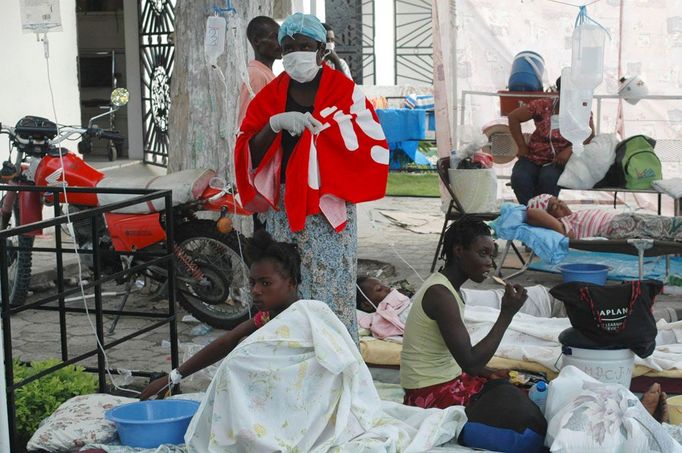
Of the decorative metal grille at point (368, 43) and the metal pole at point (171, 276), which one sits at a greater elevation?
the decorative metal grille at point (368, 43)

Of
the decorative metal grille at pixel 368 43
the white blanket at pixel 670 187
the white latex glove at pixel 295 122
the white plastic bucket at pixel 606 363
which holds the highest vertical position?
the decorative metal grille at pixel 368 43

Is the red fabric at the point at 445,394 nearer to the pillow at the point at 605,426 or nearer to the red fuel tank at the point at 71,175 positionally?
the pillow at the point at 605,426

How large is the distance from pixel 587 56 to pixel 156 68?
623 centimetres

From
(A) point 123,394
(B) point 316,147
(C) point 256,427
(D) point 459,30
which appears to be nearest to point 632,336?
(B) point 316,147

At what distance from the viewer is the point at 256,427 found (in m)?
3.45

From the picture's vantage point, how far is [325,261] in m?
4.71

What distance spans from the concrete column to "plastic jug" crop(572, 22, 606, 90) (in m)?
6.50

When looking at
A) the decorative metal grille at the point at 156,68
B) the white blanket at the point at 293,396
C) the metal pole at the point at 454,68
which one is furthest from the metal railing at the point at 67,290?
the decorative metal grille at the point at 156,68

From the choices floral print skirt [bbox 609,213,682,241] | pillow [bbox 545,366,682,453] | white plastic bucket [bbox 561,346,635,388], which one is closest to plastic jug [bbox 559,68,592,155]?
floral print skirt [bbox 609,213,682,241]

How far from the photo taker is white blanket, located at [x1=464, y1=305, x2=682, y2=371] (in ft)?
17.3

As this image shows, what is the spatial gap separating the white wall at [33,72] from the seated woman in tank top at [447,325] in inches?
239

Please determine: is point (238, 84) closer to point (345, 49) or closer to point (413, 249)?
point (413, 249)

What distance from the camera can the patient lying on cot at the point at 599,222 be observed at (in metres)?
7.37

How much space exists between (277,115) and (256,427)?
168cm
